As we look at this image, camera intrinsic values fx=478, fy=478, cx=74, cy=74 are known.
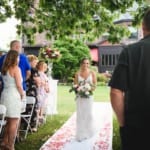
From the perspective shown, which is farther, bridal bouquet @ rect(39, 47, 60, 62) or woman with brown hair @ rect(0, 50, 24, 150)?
bridal bouquet @ rect(39, 47, 60, 62)

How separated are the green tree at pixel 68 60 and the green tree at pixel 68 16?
40.6 meters

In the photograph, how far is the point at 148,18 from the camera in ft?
12.6

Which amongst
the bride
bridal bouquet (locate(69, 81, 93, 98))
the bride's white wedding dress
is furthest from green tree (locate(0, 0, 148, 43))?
the bride's white wedding dress

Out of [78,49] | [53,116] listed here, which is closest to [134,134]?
[53,116]

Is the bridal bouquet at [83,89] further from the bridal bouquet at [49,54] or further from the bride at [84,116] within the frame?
the bridal bouquet at [49,54]

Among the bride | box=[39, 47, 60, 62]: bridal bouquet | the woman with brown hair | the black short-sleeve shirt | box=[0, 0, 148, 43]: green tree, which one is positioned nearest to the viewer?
the black short-sleeve shirt

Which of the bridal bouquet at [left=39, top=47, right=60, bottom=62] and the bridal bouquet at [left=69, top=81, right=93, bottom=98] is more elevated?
the bridal bouquet at [left=39, top=47, right=60, bottom=62]

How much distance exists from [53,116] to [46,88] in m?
3.83

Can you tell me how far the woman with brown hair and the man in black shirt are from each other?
4808mm

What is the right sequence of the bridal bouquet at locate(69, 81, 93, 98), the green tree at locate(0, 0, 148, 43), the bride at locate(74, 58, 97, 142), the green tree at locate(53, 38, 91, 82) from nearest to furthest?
the bridal bouquet at locate(69, 81, 93, 98) < the bride at locate(74, 58, 97, 142) < the green tree at locate(0, 0, 148, 43) < the green tree at locate(53, 38, 91, 82)

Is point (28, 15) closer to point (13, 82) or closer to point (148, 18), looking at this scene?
point (13, 82)

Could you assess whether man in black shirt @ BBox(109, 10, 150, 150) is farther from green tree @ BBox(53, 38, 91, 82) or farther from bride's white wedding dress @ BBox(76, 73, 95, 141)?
green tree @ BBox(53, 38, 91, 82)

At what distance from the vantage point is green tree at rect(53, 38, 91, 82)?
56.2m

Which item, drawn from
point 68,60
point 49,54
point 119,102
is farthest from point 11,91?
point 68,60
